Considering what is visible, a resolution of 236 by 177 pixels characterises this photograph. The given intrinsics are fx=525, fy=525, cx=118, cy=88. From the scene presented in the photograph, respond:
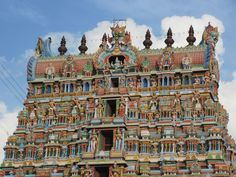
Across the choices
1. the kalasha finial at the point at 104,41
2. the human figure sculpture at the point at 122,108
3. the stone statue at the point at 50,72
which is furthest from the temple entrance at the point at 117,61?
the stone statue at the point at 50,72

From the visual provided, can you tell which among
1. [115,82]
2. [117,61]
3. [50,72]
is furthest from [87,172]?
[50,72]

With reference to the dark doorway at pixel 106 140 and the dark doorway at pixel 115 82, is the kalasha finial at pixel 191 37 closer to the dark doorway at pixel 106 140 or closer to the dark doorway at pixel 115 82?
the dark doorway at pixel 115 82

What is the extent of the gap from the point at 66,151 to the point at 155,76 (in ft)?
43.2

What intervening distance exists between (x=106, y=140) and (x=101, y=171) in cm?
379

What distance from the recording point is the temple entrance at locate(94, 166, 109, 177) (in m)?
54.6

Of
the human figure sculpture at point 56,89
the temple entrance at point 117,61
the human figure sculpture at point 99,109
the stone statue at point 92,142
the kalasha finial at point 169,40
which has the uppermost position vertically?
the kalasha finial at point 169,40

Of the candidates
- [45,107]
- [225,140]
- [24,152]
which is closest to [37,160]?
[24,152]

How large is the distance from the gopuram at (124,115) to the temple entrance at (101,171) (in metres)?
0.10

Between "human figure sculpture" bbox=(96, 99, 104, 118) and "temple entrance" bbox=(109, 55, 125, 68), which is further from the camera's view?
"temple entrance" bbox=(109, 55, 125, 68)

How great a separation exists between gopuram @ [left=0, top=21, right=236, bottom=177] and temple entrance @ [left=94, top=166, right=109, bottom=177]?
105 mm

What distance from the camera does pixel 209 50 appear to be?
195 feet

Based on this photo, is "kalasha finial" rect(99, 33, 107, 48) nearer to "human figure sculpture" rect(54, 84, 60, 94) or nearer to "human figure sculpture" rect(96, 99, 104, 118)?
"human figure sculpture" rect(54, 84, 60, 94)

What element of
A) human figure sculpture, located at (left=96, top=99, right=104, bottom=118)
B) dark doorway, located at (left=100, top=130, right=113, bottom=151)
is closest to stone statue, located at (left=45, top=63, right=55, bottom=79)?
human figure sculpture, located at (left=96, top=99, right=104, bottom=118)

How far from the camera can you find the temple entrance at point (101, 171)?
54.6 m
